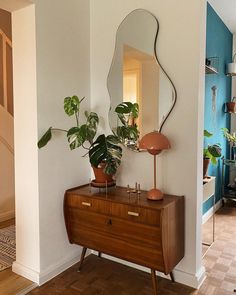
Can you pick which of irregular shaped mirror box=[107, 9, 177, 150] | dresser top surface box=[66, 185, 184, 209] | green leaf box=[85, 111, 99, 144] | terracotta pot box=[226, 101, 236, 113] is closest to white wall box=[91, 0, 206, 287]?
irregular shaped mirror box=[107, 9, 177, 150]

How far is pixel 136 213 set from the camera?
1984 millimetres

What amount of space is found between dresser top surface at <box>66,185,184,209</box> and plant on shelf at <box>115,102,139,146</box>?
437 mm

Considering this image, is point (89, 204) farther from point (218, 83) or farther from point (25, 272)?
point (218, 83)

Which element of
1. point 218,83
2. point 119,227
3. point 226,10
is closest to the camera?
point 119,227

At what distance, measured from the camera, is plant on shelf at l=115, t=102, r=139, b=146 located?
7.79 ft

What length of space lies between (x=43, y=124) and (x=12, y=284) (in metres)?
1.26

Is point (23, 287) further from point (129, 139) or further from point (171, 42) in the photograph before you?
point (171, 42)

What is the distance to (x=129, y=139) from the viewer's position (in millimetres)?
2420

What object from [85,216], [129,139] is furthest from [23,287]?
[129,139]

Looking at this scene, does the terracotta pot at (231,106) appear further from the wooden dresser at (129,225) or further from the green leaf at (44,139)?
the green leaf at (44,139)

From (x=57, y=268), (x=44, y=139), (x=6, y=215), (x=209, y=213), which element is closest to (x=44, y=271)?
(x=57, y=268)

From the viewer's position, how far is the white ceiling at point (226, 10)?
3412 mm

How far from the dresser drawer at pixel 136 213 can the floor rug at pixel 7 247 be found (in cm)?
116

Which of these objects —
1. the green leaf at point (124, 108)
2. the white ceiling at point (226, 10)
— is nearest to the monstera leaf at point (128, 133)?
the green leaf at point (124, 108)
